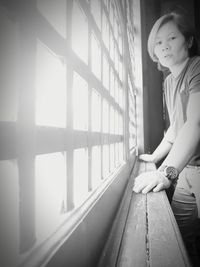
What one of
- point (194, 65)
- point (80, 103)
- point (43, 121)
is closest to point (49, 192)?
point (43, 121)

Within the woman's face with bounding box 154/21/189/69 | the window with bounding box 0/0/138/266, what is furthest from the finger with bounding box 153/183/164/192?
the woman's face with bounding box 154/21/189/69

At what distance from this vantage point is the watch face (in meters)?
1.44

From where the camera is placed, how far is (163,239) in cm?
64

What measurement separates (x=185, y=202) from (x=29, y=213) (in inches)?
85.4

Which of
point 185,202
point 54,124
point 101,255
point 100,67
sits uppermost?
point 100,67

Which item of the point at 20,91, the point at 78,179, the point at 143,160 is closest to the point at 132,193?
the point at 78,179

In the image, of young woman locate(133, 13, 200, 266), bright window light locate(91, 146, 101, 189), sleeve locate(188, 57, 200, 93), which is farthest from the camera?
young woman locate(133, 13, 200, 266)

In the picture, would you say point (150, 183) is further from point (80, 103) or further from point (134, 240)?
point (80, 103)

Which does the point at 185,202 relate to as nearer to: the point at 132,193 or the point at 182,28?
the point at 132,193

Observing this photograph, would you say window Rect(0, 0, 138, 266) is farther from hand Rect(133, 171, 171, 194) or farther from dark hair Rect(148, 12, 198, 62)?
dark hair Rect(148, 12, 198, 62)

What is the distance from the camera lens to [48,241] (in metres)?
0.33

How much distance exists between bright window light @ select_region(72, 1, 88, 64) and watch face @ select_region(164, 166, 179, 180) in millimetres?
1074

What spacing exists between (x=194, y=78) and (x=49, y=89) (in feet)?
6.02

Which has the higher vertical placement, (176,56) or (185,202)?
(176,56)
